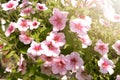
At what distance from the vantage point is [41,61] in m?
2.64

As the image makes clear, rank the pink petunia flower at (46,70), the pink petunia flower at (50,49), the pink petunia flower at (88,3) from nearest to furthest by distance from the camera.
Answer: the pink petunia flower at (50,49) → the pink petunia flower at (46,70) → the pink petunia flower at (88,3)

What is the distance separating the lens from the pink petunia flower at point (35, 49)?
102 inches

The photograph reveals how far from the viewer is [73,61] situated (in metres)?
2.60

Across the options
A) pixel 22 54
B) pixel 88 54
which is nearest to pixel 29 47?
pixel 22 54

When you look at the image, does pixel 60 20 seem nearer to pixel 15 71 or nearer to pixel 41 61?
pixel 41 61

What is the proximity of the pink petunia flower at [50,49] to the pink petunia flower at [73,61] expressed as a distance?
0.31 feet

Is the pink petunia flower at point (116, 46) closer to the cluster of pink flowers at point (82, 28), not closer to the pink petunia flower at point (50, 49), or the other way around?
the cluster of pink flowers at point (82, 28)

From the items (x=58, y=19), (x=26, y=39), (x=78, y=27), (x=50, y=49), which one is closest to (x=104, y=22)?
(x=78, y=27)

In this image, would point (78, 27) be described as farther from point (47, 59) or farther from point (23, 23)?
point (23, 23)

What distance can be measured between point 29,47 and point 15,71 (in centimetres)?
29

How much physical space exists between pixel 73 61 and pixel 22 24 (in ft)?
1.63

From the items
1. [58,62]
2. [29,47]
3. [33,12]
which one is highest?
[33,12]

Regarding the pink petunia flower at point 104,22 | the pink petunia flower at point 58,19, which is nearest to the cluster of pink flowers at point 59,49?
the pink petunia flower at point 58,19

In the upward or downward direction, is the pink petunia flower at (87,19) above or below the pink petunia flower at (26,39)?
above
